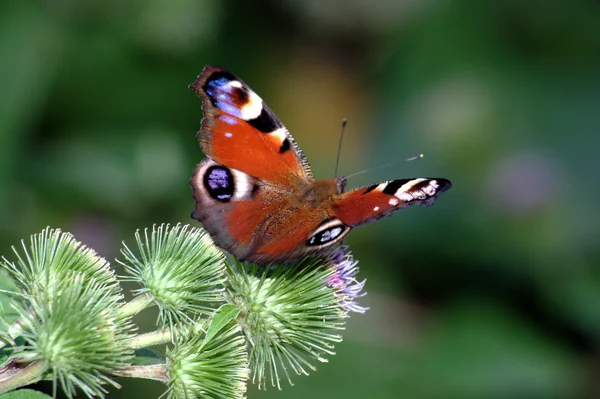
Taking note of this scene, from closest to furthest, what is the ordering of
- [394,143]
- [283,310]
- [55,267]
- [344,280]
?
1. [55,267]
2. [283,310]
3. [344,280]
4. [394,143]

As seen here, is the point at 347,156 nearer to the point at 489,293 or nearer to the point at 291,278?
the point at 489,293

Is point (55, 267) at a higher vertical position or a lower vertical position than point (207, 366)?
higher

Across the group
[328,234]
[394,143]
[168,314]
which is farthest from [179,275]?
[394,143]

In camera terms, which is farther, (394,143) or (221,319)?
(394,143)

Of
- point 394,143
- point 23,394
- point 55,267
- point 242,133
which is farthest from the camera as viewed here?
point 394,143

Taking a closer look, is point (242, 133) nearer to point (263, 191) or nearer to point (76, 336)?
point (263, 191)

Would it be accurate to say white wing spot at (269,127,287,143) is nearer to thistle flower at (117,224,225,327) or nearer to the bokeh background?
thistle flower at (117,224,225,327)

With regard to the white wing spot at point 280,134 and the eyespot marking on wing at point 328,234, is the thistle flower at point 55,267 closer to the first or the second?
the eyespot marking on wing at point 328,234

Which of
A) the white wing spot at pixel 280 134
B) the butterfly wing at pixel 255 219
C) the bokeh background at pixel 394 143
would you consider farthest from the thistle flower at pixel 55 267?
the bokeh background at pixel 394 143
